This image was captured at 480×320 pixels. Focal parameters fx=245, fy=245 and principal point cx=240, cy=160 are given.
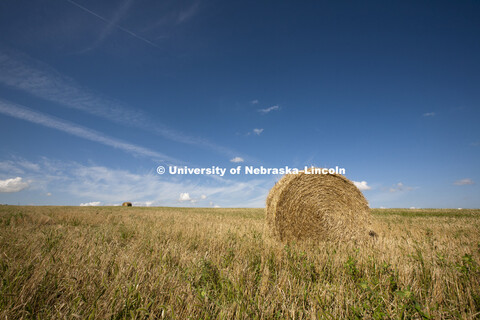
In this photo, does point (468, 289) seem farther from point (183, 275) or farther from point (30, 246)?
point (30, 246)

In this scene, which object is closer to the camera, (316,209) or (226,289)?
(226,289)

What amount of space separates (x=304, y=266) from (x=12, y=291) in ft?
11.4

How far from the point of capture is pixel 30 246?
4.09 metres

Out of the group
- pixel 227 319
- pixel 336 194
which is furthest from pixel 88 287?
pixel 336 194

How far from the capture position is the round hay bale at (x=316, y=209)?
7.33 m

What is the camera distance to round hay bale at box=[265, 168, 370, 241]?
733cm

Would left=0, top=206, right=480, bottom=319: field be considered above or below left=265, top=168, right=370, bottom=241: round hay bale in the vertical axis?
below

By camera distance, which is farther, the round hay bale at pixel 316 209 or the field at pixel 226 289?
the round hay bale at pixel 316 209

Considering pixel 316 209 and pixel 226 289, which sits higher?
pixel 316 209

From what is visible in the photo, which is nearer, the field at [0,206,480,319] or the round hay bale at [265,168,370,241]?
the field at [0,206,480,319]

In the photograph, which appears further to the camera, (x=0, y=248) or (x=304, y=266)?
(x=0, y=248)

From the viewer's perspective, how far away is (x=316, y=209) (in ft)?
25.2

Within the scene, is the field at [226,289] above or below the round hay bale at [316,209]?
below

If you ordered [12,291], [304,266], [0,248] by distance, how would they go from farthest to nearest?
[0,248] < [304,266] < [12,291]
